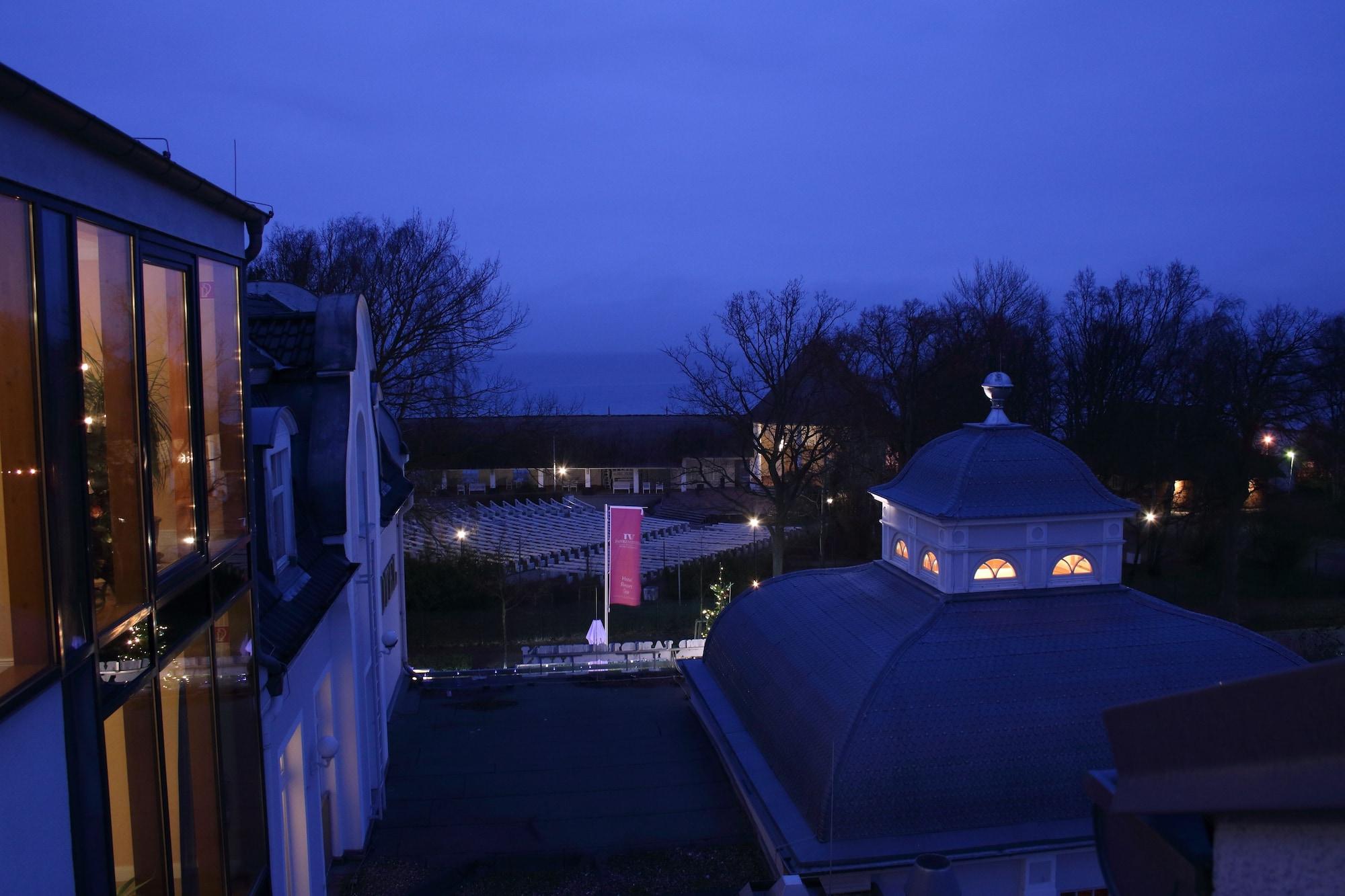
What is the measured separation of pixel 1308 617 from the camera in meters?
29.9

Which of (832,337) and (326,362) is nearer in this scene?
(326,362)

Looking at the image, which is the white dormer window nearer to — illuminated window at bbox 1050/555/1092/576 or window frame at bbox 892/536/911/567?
window frame at bbox 892/536/911/567

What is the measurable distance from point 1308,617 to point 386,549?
28414 mm

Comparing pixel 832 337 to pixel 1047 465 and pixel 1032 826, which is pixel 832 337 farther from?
pixel 1032 826

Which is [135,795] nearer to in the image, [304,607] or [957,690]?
[304,607]

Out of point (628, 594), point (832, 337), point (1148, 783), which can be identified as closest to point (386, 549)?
point (628, 594)

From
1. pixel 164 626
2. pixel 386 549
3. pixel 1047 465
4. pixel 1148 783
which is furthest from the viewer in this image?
pixel 386 549

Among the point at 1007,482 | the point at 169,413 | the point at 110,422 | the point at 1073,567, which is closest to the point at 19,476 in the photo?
the point at 110,422

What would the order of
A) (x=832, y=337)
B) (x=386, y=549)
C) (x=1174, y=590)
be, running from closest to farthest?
(x=386, y=549)
(x=1174, y=590)
(x=832, y=337)

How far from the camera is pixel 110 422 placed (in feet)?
13.3

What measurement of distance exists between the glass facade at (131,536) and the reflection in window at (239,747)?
0.02 meters

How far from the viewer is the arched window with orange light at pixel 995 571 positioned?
13734 millimetres

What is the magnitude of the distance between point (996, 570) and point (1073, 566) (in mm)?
1234

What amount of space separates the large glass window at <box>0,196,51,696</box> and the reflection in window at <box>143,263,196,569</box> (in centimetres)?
112
